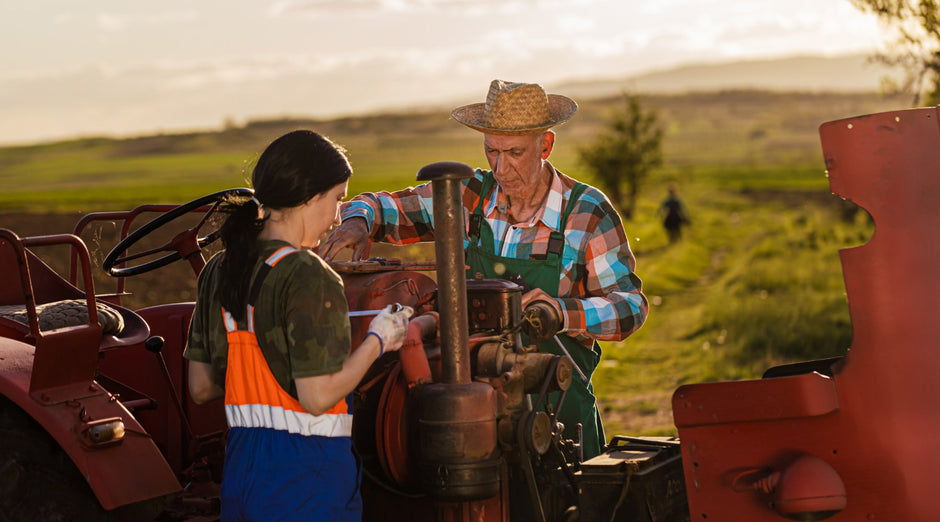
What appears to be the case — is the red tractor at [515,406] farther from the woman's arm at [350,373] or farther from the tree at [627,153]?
the tree at [627,153]

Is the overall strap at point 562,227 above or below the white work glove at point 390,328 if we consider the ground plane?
above

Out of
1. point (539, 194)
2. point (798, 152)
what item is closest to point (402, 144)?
point (798, 152)

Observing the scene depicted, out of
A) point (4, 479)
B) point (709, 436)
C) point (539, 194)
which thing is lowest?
point (709, 436)

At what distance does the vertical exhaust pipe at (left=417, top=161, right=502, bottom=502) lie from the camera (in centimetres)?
339

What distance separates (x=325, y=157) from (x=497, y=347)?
944 mm

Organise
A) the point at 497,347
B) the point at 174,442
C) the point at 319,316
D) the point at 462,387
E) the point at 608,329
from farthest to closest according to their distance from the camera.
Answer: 1. the point at 174,442
2. the point at 608,329
3. the point at 497,347
4. the point at 462,387
5. the point at 319,316

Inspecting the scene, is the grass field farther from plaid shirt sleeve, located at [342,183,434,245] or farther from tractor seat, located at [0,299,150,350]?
tractor seat, located at [0,299,150,350]

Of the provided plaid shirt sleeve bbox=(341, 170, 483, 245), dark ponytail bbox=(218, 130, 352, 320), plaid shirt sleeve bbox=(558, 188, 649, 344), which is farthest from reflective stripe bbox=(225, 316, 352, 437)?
plaid shirt sleeve bbox=(341, 170, 483, 245)

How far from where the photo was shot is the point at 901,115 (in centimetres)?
343

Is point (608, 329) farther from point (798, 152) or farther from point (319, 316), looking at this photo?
point (798, 152)

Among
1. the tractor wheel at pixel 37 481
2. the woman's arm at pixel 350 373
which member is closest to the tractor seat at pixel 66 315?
the tractor wheel at pixel 37 481

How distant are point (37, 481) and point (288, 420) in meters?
0.93

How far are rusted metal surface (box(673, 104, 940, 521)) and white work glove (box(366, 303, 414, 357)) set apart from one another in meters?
1.12

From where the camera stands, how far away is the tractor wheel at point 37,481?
345 centimetres
